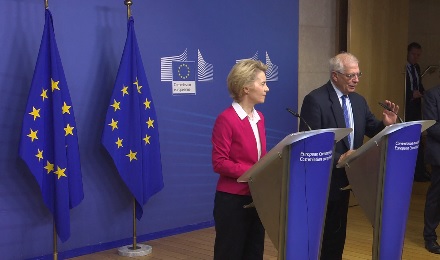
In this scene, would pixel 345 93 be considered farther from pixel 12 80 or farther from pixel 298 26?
pixel 298 26

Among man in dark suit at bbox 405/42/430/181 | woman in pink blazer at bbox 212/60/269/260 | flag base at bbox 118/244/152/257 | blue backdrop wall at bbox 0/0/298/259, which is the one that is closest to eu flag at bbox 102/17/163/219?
blue backdrop wall at bbox 0/0/298/259

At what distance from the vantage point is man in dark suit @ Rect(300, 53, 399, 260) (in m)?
3.80

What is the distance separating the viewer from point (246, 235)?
10.8 feet

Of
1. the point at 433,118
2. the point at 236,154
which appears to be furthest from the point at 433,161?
the point at 236,154

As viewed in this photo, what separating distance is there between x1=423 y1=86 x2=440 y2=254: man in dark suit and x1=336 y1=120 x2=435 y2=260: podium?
5.74 feet

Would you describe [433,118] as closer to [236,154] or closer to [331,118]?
[331,118]

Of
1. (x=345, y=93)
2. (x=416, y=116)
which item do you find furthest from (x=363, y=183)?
(x=416, y=116)

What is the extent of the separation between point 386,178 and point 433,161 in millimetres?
2025

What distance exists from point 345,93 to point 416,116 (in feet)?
16.8

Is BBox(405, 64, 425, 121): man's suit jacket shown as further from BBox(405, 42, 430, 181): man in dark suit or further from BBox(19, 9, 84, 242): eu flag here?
BBox(19, 9, 84, 242): eu flag

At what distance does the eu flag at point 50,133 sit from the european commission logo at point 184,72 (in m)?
1.27

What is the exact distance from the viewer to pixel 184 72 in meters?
5.87

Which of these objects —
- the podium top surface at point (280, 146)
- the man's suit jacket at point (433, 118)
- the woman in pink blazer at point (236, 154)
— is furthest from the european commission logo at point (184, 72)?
the podium top surface at point (280, 146)

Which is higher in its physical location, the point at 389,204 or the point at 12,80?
the point at 12,80
